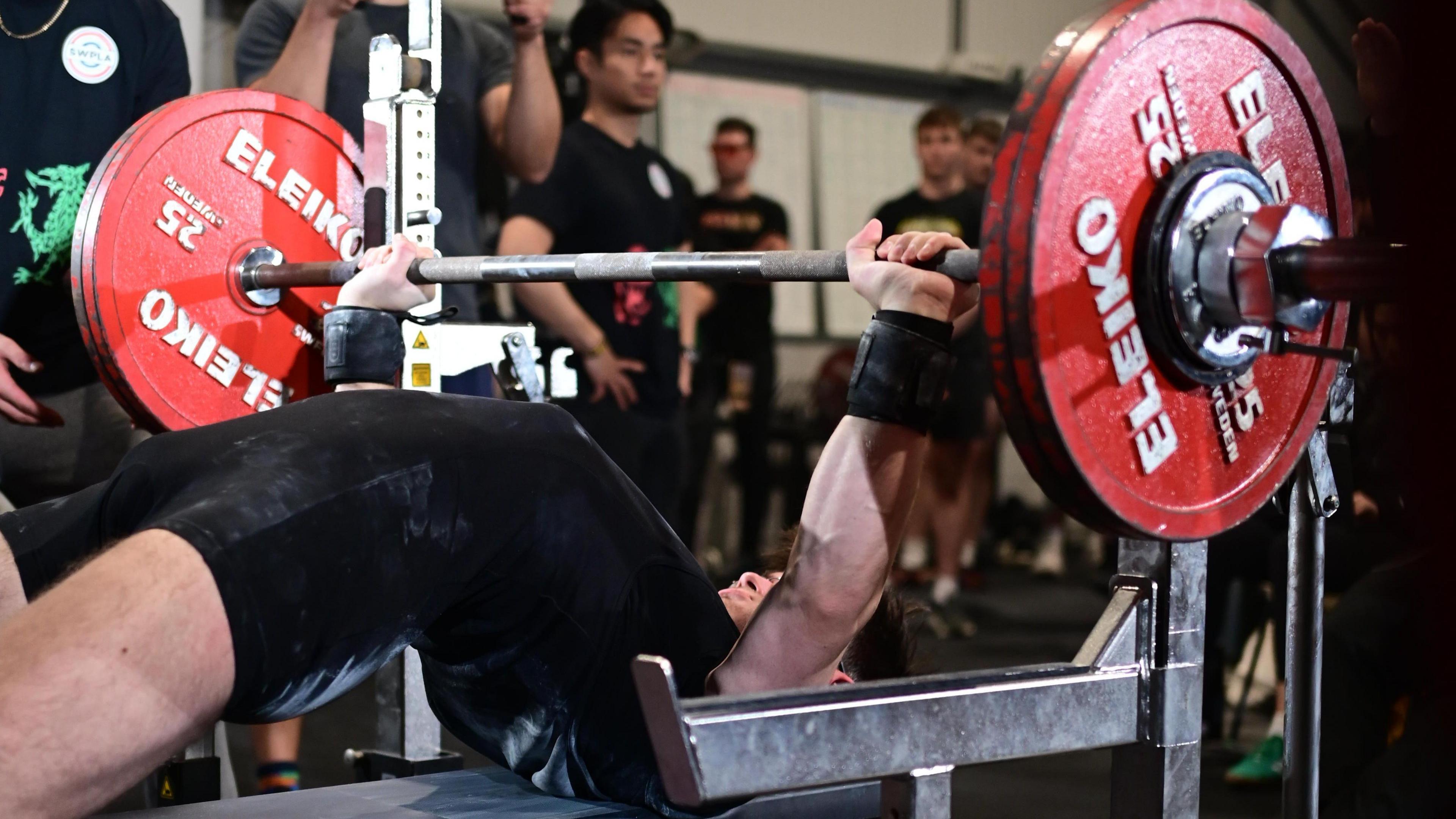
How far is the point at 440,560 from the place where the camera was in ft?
4.11

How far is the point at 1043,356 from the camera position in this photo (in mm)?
989

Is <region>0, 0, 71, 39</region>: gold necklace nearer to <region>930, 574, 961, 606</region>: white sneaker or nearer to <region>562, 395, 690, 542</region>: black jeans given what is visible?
<region>562, 395, 690, 542</region>: black jeans

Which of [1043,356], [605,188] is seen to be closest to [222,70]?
[605,188]

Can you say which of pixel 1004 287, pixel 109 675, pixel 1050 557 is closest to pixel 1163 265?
pixel 1004 287

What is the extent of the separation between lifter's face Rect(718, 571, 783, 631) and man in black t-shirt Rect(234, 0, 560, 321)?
39.4 inches

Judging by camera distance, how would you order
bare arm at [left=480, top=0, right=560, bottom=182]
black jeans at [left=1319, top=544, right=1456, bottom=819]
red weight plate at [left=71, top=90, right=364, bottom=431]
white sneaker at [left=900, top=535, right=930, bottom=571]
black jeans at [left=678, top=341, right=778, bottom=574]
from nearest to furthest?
red weight plate at [left=71, top=90, right=364, bottom=431]
black jeans at [left=1319, top=544, right=1456, bottom=819]
bare arm at [left=480, top=0, right=560, bottom=182]
black jeans at [left=678, top=341, right=778, bottom=574]
white sneaker at [left=900, top=535, right=930, bottom=571]

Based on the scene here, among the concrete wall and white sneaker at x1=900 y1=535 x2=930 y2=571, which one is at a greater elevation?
the concrete wall

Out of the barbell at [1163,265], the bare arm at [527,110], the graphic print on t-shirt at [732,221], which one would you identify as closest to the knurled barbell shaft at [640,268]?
the barbell at [1163,265]

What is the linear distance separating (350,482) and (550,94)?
1580 millimetres

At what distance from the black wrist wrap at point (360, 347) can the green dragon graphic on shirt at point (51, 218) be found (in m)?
0.67

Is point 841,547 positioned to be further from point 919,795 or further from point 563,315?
point 563,315

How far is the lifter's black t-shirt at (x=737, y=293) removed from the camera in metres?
4.54

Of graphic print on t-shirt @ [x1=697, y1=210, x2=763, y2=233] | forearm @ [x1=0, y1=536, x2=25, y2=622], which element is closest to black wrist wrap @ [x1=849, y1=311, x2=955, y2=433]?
forearm @ [x1=0, y1=536, x2=25, y2=622]

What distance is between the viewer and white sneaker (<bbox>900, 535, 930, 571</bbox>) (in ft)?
17.2
